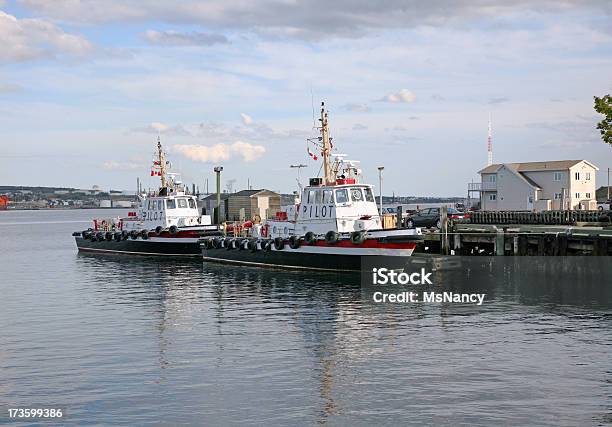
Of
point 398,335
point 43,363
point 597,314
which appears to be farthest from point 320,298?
point 43,363

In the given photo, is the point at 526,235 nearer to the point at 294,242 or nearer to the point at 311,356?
the point at 294,242

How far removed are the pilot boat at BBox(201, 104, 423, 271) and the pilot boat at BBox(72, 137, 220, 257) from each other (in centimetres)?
1037

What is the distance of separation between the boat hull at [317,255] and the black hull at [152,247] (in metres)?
7.67

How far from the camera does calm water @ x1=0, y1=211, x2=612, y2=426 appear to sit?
16.7 m

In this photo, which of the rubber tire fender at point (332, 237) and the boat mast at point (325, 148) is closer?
the rubber tire fender at point (332, 237)

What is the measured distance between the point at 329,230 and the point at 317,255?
149 cm

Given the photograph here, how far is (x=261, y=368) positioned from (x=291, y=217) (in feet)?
81.1

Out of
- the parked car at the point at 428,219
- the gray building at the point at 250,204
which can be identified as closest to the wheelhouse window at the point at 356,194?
the parked car at the point at 428,219

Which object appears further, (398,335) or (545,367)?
(398,335)

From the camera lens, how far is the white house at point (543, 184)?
73000mm

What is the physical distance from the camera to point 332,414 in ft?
53.6

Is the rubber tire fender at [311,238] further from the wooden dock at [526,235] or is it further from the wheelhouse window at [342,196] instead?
the wooden dock at [526,235]

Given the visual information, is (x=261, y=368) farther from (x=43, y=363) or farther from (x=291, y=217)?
(x=291, y=217)

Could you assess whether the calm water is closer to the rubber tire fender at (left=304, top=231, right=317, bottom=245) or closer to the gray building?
the rubber tire fender at (left=304, top=231, right=317, bottom=245)
